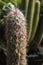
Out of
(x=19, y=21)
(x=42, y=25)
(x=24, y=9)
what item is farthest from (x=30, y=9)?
(x=19, y=21)

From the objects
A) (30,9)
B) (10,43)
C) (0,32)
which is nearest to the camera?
(10,43)

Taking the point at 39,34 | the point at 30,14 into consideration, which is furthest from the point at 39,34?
the point at 30,14

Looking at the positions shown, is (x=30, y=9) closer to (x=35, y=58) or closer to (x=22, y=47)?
(x=35, y=58)

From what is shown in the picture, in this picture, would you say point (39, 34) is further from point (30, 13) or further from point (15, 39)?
point (15, 39)

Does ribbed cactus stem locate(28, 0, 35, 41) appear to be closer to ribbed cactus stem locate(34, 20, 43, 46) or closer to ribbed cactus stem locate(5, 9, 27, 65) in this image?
ribbed cactus stem locate(34, 20, 43, 46)

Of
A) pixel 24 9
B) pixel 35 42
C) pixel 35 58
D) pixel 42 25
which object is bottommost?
pixel 35 58

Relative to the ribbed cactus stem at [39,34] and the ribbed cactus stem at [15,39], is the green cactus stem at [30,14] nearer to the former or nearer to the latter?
the ribbed cactus stem at [39,34]

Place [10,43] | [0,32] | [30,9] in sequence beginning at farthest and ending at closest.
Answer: [0,32] → [30,9] → [10,43]

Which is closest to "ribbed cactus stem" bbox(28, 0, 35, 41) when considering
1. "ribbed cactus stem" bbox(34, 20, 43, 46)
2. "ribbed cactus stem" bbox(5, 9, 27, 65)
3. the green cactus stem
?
the green cactus stem

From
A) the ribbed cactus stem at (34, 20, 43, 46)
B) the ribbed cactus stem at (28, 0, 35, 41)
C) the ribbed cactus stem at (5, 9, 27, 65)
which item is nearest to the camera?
the ribbed cactus stem at (5, 9, 27, 65)
